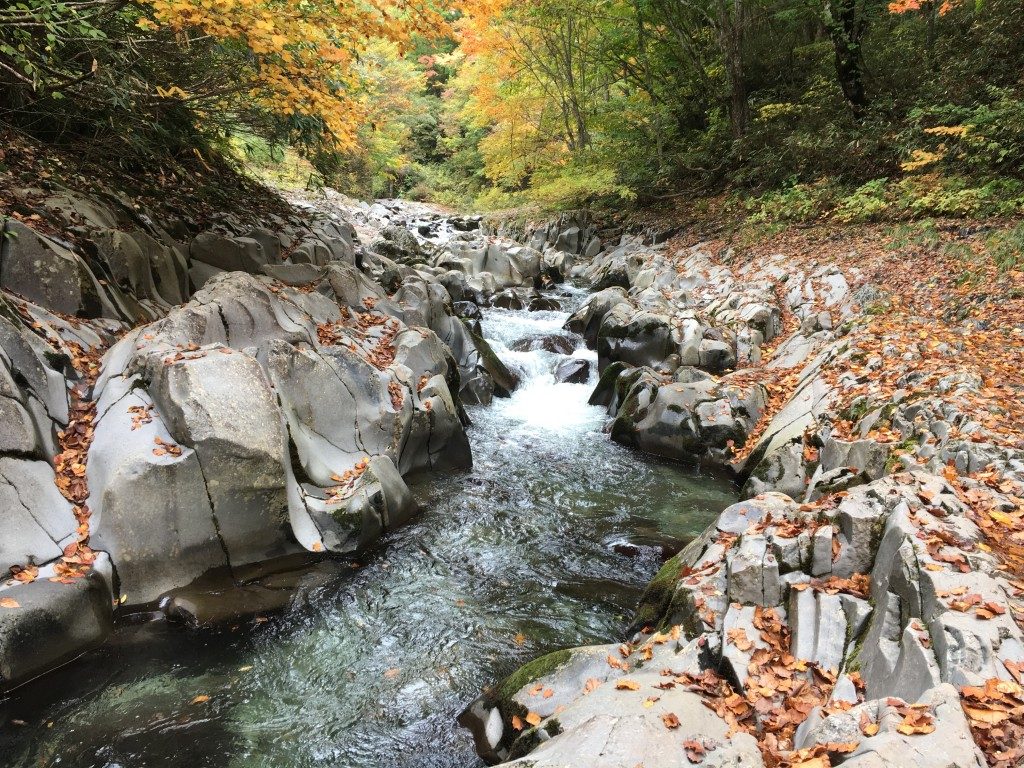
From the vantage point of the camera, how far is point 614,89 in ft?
74.3

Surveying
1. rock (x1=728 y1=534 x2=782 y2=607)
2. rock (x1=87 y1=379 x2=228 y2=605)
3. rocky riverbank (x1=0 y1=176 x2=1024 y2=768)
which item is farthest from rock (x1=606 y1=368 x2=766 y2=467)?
rock (x1=87 y1=379 x2=228 y2=605)

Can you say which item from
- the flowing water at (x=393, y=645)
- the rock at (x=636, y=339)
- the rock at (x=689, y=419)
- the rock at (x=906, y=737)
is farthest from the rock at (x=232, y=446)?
the rock at (x=636, y=339)

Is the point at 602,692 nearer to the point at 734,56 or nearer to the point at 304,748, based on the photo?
the point at 304,748

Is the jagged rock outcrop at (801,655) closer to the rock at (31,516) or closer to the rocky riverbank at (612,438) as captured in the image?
the rocky riverbank at (612,438)

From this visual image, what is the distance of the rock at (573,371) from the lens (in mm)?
12820

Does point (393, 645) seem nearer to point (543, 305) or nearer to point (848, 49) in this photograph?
point (543, 305)

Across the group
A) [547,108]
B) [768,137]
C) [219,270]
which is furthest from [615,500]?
[547,108]

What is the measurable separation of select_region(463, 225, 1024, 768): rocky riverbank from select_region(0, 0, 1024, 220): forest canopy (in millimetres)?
6204

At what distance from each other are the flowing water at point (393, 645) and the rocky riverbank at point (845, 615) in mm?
648

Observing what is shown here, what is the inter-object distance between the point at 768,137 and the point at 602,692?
1811 centimetres

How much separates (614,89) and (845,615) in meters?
23.3

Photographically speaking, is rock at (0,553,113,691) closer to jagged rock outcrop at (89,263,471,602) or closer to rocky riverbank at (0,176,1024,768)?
rocky riverbank at (0,176,1024,768)

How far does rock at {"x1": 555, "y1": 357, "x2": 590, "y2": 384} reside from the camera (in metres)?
12.8

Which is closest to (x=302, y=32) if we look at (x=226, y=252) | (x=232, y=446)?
(x=232, y=446)
